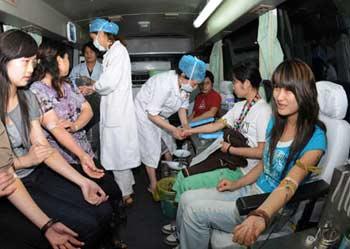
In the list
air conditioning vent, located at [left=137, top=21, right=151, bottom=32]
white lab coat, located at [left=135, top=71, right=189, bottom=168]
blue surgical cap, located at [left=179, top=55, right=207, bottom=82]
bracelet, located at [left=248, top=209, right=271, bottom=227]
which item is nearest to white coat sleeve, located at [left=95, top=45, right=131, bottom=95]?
white lab coat, located at [left=135, top=71, right=189, bottom=168]

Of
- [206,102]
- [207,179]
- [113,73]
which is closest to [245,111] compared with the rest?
[207,179]

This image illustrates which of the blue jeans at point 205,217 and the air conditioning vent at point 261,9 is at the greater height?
the air conditioning vent at point 261,9

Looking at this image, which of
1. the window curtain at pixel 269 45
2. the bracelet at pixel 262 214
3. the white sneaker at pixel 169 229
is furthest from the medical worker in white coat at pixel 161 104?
the bracelet at pixel 262 214

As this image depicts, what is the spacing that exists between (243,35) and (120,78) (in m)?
1.99

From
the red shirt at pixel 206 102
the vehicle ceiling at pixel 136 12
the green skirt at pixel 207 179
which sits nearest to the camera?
the green skirt at pixel 207 179

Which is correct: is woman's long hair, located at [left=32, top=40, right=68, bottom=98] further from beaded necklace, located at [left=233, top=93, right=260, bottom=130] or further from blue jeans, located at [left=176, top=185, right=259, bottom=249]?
beaded necklace, located at [left=233, top=93, right=260, bottom=130]

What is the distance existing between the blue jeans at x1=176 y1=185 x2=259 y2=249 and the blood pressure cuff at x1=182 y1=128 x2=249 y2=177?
0.99 feet

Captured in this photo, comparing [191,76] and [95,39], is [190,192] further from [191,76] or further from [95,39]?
[95,39]

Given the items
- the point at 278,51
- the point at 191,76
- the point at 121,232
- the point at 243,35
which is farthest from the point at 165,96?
the point at 243,35

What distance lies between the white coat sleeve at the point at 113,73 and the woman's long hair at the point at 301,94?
157 cm

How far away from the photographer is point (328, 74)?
6.75ft

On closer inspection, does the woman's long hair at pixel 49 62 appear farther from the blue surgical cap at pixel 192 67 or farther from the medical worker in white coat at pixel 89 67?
the medical worker in white coat at pixel 89 67

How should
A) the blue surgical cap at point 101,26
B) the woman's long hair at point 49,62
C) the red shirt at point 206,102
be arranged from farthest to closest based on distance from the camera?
1. the red shirt at point 206,102
2. the blue surgical cap at point 101,26
3. the woman's long hair at point 49,62

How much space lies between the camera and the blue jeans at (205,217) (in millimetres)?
1530
